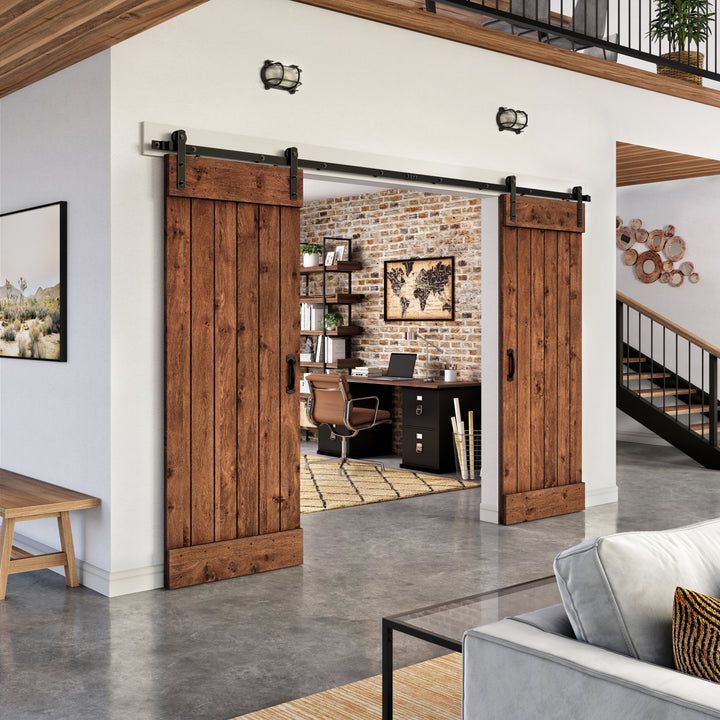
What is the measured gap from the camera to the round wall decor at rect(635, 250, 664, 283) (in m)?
10.3

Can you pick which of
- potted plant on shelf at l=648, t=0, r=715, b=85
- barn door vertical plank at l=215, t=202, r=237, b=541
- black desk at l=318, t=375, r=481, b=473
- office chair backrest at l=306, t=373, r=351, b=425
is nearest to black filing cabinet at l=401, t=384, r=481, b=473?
black desk at l=318, t=375, r=481, b=473

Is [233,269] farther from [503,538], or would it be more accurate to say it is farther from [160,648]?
[503,538]

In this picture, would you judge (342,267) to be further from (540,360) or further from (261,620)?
(261,620)

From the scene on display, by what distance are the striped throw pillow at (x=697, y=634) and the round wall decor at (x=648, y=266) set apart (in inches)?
350

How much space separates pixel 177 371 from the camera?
4.60 metres

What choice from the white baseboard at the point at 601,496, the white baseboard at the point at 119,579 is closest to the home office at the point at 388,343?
the white baseboard at the point at 601,496

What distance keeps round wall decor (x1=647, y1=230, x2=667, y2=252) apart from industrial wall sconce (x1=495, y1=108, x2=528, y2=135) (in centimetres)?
473

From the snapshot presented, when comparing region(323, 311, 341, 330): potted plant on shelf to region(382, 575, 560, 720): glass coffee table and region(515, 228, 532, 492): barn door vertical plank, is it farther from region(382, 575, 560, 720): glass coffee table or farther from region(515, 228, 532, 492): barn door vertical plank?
region(382, 575, 560, 720): glass coffee table

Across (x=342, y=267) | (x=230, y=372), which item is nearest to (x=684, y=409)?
(x=342, y=267)

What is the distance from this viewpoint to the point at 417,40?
553 cm

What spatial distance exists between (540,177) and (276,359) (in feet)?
7.95

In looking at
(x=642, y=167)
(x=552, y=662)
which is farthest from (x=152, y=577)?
(x=642, y=167)

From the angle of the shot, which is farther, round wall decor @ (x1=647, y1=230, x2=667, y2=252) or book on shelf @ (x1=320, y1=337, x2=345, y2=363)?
round wall decor @ (x1=647, y1=230, x2=667, y2=252)

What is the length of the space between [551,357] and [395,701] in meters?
3.55
